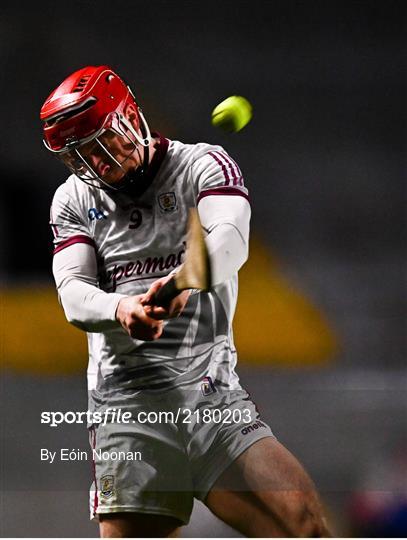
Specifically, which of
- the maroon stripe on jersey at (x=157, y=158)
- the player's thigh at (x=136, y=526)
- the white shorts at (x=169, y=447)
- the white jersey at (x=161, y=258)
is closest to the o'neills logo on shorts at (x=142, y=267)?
the white jersey at (x=161, y=258)

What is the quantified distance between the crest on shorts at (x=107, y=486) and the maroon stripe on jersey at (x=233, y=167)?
0.84 meters

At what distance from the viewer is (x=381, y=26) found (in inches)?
96.7

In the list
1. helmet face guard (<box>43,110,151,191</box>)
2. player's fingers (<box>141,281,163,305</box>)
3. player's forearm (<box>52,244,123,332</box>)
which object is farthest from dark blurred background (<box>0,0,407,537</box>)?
player's fingers (<box>141,281,163,305</box>)

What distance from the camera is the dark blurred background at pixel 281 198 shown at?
234 cm

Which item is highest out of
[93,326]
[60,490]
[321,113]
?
[321,113]

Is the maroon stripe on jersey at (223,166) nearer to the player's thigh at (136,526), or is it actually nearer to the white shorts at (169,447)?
the white shorts at (169,447)

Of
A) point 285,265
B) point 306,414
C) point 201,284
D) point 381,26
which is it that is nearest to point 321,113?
point 381,26

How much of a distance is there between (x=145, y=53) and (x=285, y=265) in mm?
756

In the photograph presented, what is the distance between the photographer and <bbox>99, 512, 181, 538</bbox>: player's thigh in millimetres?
2115

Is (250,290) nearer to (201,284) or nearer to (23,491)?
(201,284)

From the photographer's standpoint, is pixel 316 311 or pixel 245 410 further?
pixel 316 311

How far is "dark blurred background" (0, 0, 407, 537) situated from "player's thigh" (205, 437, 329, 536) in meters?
0.19

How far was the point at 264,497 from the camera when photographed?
2.05 meters

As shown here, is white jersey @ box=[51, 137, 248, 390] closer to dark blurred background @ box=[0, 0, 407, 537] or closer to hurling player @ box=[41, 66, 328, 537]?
hurling player @ box=[41, 66, 328, 537]
